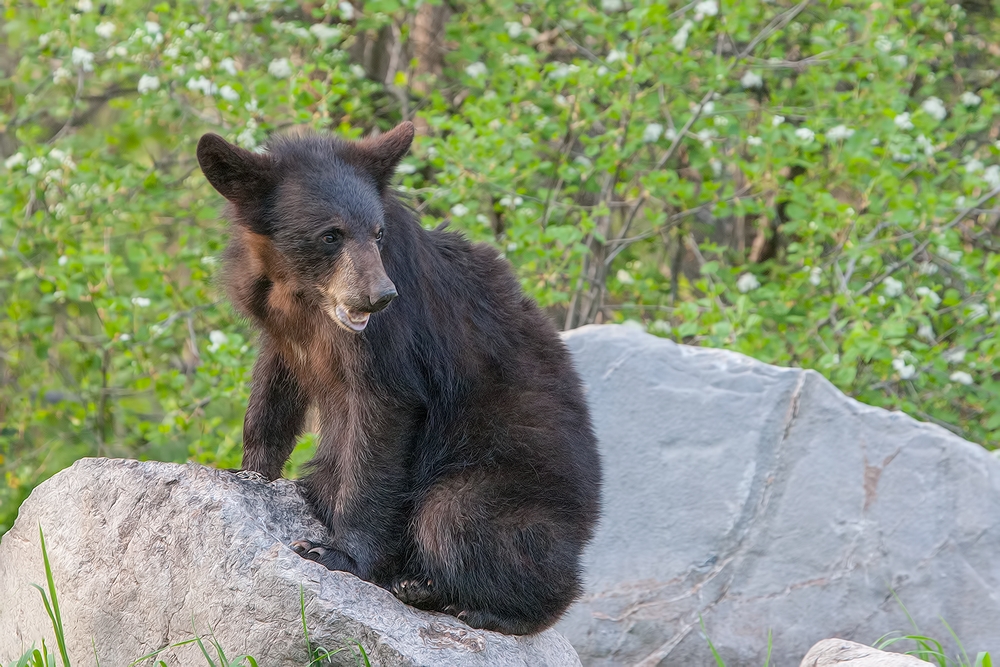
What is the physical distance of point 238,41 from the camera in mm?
7711

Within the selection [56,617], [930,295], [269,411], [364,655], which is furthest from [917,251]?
[56,617]

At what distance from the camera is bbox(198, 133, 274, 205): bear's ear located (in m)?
3.64

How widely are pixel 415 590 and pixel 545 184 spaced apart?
17.1 feet

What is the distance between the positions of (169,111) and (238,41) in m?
0.73

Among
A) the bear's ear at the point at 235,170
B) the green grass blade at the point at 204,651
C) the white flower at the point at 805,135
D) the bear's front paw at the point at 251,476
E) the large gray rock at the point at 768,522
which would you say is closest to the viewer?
the green grass blade at the point at 204,651

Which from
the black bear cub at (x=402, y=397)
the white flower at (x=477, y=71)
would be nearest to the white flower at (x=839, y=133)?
the white flower at (x=477, y=71)

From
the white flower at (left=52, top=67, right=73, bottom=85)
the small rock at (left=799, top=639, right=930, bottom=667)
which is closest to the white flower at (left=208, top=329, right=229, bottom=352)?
the white flower at (left=52, top=67, right=73, bottom=85)

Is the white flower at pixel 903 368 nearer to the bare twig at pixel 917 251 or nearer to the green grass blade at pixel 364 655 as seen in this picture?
the bare twig at pixel 917 251

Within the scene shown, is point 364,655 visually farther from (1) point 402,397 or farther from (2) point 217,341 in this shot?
(2) point 217,341

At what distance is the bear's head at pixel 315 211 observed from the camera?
3.65m

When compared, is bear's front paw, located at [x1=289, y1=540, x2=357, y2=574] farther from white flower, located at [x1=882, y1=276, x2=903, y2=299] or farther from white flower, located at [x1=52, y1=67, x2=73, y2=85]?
white flower, located at [x1=52, y1=67, x2=73, y2=85]

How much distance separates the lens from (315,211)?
12.3 ft

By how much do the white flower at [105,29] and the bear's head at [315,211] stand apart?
12.4 feet

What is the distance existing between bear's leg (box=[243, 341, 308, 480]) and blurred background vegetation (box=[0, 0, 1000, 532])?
2.07 metres
